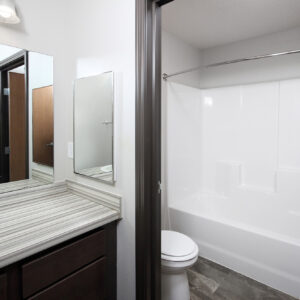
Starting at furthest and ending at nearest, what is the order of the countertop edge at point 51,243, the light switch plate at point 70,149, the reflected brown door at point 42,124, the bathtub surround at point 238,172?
the bathtub surround at point 238,172
the light switch plate at point 70,149
the reflected brown door at point 42,124
the countertop edge at point 51,243

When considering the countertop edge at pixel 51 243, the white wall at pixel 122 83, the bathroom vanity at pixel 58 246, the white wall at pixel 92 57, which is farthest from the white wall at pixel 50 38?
the countertop edge at pixel 51 243

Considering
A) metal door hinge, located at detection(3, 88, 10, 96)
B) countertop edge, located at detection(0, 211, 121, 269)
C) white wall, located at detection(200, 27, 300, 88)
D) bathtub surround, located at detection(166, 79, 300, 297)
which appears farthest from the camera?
white wall, located at detection(200, 27, 300, 88)

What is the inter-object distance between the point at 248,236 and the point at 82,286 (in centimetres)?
148

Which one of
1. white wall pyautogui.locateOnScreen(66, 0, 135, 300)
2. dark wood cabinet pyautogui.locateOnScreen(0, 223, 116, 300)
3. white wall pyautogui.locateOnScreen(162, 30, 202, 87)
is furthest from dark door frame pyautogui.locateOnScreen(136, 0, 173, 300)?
white wall pyautogui.locateOnScreen(162, 30, 202, 87)

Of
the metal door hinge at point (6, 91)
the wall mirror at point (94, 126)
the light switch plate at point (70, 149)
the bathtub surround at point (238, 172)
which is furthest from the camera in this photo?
the bathtub surround at point (238, 172)

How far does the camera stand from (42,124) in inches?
66.7

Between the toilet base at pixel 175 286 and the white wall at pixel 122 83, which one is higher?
the white wall at pixel 122 83

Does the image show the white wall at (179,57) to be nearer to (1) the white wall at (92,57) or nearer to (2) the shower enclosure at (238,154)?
(2) the shower enclosure at (238,154)

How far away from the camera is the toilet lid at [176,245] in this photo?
1622mm

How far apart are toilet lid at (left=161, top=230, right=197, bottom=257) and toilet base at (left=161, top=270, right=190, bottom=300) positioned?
15 centimetres

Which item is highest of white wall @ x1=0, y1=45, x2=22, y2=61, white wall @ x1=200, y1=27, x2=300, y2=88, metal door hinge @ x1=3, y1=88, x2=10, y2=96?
white wall @ x1=200, y1=27, x2=300, y2=88

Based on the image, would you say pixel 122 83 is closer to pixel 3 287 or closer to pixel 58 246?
pixel 58 246

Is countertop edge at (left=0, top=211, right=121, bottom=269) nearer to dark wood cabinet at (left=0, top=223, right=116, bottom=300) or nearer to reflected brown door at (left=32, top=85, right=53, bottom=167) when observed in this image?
dark wood cabinet at (left=0, top=223, right=116, bottom=300)

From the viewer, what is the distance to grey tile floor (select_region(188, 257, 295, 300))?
1.79 metres
